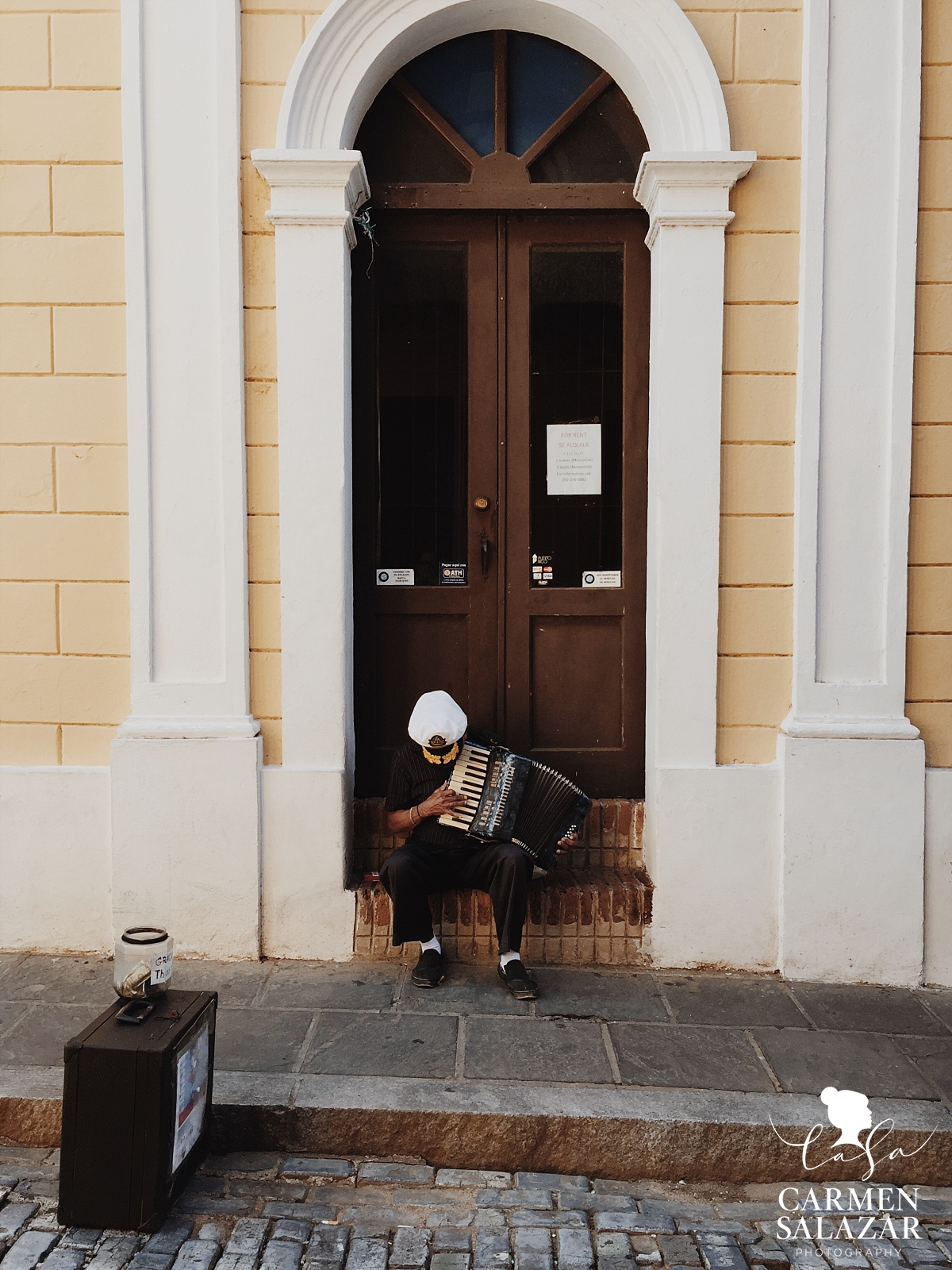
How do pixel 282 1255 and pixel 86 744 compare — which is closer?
pixel 282 1255

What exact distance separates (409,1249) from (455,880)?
1.67 metres

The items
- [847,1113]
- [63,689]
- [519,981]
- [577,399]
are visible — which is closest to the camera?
[847,1113]

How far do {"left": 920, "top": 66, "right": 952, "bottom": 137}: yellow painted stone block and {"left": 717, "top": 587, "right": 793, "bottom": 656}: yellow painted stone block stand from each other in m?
2.09

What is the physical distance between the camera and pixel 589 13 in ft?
14.1

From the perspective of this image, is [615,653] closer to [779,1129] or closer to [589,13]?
[779,1129]

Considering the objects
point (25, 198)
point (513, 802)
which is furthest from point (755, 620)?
point (25, 198)

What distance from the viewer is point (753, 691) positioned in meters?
4.43

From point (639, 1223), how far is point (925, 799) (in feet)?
7.56

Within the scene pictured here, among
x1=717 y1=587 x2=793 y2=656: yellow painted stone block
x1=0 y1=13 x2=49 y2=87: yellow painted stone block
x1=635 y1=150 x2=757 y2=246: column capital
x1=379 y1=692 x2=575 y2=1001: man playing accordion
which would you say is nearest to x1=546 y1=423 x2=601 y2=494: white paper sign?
x1=717 y1=587 x2=793 y2=656: yellow painted stone block

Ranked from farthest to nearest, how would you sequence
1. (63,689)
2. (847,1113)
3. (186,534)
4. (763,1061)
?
(63,689), (186,534), (763,1061), (847,1113)

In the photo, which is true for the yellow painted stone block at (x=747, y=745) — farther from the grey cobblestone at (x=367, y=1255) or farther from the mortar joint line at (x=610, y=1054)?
the grey cobblestone at (x=367, y=1255)

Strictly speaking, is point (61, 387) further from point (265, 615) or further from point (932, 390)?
point (932, 390)

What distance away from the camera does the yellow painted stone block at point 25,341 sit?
436 cm

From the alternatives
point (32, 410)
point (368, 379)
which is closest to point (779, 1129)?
point (368, 379)
